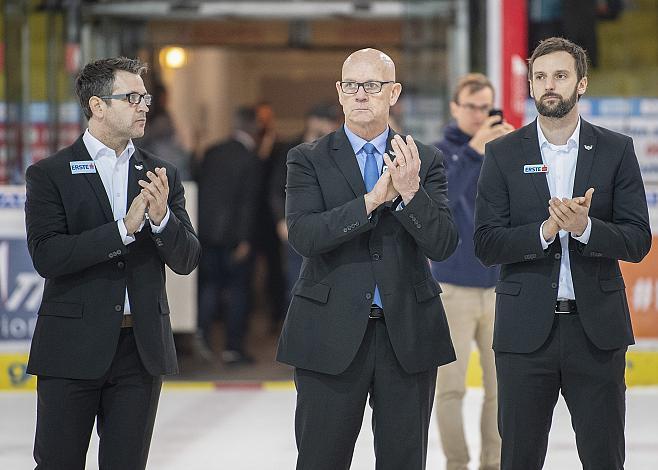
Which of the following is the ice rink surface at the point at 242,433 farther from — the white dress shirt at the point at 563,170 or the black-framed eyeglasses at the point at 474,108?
the white dress shirt at the point at 563,170

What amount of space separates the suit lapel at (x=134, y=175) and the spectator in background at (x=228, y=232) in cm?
486

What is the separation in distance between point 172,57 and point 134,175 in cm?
800

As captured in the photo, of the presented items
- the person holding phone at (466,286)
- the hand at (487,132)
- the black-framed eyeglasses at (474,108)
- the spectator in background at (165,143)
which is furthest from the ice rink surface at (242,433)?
the spectator in background at (165,143)

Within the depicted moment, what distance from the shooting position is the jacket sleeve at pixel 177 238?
3.94 metres

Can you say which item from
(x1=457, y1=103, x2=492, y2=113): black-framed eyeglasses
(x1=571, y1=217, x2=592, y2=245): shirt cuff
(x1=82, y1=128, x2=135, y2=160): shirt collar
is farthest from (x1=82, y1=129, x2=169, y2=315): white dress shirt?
(x1=457, y1=103, x2=492, y2=113): black-framed eyeglasses

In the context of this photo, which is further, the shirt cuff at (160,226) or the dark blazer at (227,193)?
the dark blazer at (227,193)

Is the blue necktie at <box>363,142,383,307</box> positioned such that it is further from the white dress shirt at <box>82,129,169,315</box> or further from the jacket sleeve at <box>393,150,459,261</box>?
the white dress shirt at <box>82,129,169,315</box>

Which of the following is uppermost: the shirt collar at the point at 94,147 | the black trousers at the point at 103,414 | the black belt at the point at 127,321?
the shirt collar at the point at 94,147

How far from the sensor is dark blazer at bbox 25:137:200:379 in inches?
152

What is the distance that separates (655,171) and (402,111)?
183 centimetres

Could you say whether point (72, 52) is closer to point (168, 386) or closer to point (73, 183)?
point (168, 386)

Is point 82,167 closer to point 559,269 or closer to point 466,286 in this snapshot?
point 559,269

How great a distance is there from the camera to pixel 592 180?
4.00 metres

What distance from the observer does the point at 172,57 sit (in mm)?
11859
